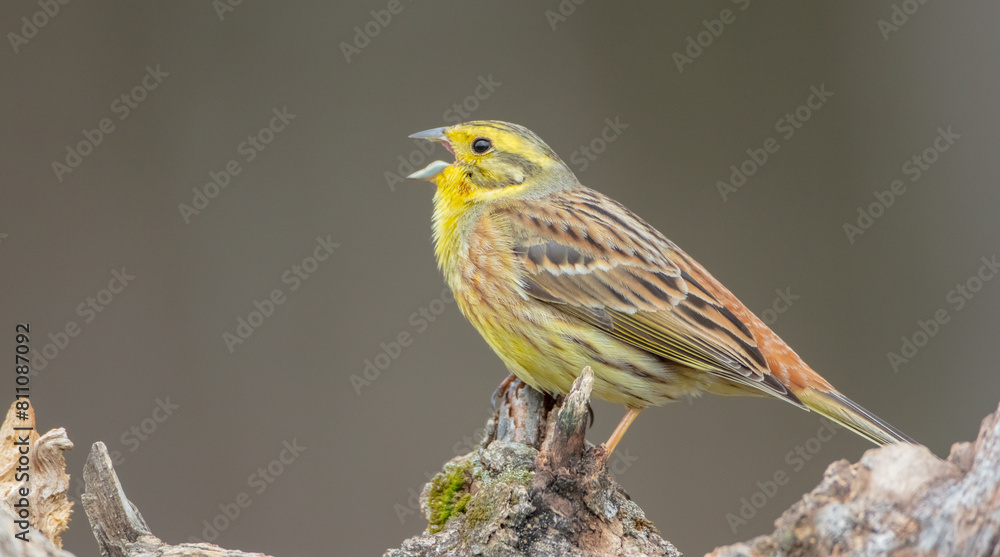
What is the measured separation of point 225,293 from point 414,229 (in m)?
1.26

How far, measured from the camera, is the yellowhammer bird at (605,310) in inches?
135

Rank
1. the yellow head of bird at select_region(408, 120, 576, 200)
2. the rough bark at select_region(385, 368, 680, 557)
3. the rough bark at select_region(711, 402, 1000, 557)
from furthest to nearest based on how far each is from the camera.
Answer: the yellow head of bird at select_region(408, 120, 576, 200) < the rough bark at select_region(385, 368, 680, 557) < the rough bark at select_region(711, 402, 1000, 557)

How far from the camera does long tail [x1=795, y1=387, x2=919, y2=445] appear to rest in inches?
130

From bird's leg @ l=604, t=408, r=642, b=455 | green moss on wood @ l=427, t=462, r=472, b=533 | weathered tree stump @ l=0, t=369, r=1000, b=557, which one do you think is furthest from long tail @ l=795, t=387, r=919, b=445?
green moss on wood @ l=427, t=462, r=472, b=533

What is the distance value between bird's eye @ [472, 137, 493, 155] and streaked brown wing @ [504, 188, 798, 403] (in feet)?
1.03

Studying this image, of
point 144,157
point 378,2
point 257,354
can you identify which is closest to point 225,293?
point 257,354

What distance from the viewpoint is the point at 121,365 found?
5359mm

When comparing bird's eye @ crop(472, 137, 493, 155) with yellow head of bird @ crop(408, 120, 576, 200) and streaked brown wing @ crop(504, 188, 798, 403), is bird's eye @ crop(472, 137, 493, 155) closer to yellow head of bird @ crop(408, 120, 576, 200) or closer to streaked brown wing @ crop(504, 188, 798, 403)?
yellow head of bird @ crop(408, 120, 576, 200)

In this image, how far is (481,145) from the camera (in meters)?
4.00

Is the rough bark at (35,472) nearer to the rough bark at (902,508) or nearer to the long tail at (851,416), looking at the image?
the rough bark at (902,508)

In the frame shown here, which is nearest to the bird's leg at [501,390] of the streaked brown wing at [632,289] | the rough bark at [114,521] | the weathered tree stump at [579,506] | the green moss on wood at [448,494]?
the weathered tree stump at [579,506]

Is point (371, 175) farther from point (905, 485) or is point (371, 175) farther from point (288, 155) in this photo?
point (905, 485)

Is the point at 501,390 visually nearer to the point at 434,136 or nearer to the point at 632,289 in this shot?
the point at 632,289

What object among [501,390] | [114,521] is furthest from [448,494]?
[114,521]
